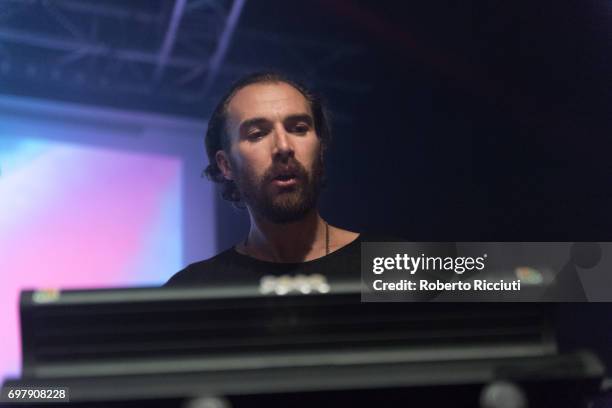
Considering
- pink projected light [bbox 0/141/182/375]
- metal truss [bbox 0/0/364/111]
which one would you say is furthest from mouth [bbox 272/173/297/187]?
metal truss [bbox 0/0/364/111]

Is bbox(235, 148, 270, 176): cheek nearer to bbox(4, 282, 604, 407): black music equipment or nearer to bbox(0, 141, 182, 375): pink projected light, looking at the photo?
bbox(4, 282, 604, 407): black music equipment

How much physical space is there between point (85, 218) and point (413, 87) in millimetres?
1155

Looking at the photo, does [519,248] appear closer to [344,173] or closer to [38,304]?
[344,173]

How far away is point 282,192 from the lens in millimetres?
1218

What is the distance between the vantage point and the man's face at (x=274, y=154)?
1203mm

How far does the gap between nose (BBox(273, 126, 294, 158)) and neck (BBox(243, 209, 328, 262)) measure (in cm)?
14

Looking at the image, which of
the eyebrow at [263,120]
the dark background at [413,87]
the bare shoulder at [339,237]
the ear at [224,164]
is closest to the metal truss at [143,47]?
the dark background at [413,87]

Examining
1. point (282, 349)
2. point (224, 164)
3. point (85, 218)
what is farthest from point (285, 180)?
point (85, 218)

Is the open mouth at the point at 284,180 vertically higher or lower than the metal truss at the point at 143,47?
lower

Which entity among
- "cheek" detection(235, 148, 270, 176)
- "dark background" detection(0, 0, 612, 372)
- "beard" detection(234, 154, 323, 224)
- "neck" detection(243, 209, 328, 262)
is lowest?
"neck" detection(243, 209, 328, 262)

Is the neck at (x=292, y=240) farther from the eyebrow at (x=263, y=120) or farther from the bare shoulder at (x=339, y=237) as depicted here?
the eyebrow at (x=263, y=120)

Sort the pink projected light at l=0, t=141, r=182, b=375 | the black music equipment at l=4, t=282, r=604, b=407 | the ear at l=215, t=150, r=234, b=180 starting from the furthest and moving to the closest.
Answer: the pink projected light at l=0, t=141, r=182, b=375 → the ear at l=215, t=150, r=234, b=180 → the black music equipment at l=4, t=282, r=604, b=407

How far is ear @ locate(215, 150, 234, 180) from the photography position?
1.39m

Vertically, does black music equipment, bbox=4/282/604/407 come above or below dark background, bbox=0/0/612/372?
below
